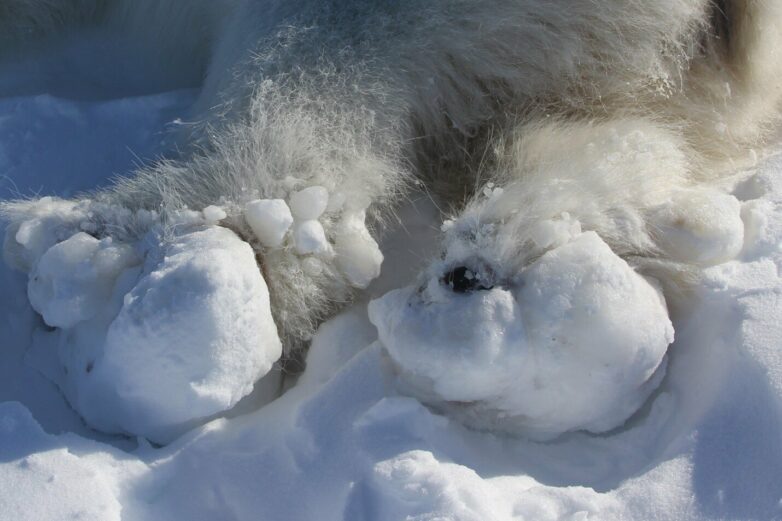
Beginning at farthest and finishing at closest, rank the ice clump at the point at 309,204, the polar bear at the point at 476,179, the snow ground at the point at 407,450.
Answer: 1. the ice clump at the point at 309,204
2. the polar bear at the point at 476,179
3. the snow ground at the point at 407,450

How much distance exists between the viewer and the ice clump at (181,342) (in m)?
1.07

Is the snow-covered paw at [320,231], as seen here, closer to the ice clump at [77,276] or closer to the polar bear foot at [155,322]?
the polar bear foot at [155,322]

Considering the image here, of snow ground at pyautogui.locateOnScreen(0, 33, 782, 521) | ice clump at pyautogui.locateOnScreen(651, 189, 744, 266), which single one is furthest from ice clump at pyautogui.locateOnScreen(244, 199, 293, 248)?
ice clump at pyautogui.locateOnScreen(651, 189, 744, 266)

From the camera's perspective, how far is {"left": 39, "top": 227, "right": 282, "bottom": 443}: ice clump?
3.52 feet

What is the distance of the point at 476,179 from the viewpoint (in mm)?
1382

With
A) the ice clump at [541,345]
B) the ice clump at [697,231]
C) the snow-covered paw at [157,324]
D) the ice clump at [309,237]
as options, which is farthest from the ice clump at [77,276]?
the ice clump at [697,231]

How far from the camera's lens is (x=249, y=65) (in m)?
1.37

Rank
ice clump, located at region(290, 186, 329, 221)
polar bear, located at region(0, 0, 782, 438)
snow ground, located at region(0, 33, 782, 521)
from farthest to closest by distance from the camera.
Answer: ice clump, located at region(290, 186, 329, 221) < polar bear, located at region(0, 0, 782, 438) < snow ground, located at region(0, 33, 782, 521)

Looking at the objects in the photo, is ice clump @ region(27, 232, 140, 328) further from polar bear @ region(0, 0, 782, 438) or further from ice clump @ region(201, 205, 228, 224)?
ice clump @ region(201, 205, 228, 224)

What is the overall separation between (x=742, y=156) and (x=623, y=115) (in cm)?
26

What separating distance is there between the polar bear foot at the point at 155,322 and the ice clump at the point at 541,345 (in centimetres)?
20

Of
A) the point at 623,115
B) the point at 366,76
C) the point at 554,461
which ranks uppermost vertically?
the point at 366,76

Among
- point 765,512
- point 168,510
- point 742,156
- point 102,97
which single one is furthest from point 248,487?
point 102,97

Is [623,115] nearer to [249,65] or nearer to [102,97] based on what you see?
[249,65]
